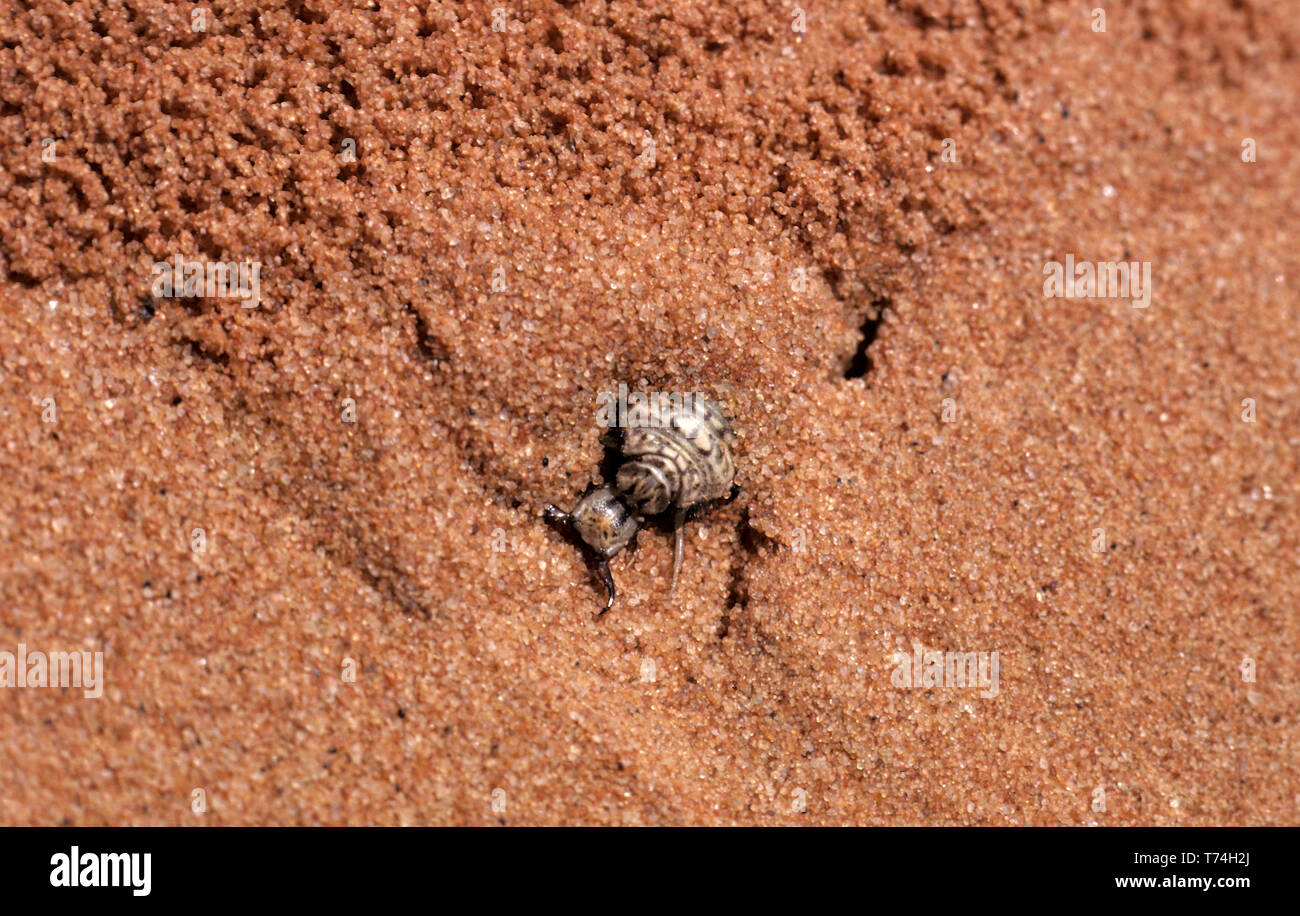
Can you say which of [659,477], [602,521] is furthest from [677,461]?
[602,521]

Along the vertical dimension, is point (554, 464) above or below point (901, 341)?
below

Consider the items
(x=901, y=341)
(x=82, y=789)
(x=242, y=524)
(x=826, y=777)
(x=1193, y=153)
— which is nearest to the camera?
(x=82, y=789)

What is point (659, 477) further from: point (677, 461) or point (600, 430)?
point (600, 430)

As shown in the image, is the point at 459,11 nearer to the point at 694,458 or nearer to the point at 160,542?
the point at 694,458

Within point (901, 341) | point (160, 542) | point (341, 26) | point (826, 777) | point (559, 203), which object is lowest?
point (826, 777)

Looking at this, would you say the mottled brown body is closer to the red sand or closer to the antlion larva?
the antlion larva

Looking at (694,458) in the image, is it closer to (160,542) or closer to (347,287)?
(347,287)

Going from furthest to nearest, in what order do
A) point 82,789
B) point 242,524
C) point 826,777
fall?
point 826,777, point 242,524, point 82,789

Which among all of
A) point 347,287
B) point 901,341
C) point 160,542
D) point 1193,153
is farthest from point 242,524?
point 1193,153

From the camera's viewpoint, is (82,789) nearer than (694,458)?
Yes
